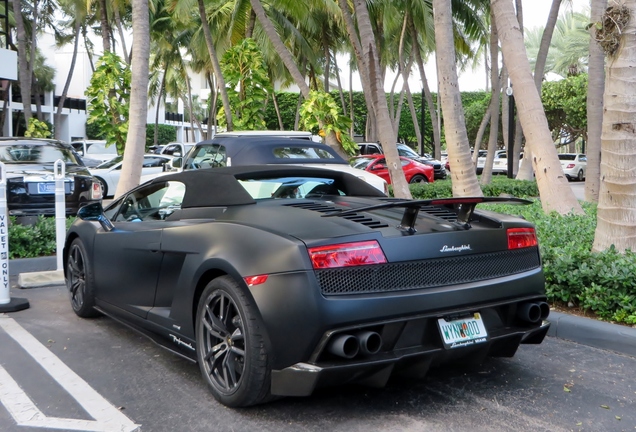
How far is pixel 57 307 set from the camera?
682 cm

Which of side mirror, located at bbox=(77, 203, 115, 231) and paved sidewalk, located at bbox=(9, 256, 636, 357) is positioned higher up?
side mirror, located at bbox=(77, 203, 115, 231)

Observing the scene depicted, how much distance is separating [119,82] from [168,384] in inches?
636

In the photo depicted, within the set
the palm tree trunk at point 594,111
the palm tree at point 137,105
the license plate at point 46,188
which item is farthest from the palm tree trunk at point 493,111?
the license plate at point 46,188

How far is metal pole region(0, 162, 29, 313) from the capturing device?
6.39 metres

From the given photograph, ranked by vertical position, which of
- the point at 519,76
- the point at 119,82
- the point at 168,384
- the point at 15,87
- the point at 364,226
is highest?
the point at 15,87

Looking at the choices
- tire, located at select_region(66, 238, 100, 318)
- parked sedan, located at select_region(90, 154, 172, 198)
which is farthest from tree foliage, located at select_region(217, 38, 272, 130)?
tire, located at select_region(66, 238, 100, 318)

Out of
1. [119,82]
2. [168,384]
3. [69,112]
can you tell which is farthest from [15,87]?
[168,384]

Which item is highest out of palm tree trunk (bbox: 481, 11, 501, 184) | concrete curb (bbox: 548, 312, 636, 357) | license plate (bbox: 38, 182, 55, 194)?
palm tree trunk (bbox: 481, 11, 501, 184)

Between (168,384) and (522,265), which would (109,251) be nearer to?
(168,384)

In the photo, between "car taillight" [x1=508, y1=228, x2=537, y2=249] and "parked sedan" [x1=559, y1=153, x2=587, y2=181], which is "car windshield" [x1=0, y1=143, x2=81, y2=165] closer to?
"car taillight" [x1=508, y1=228, x2=537, y2=249]

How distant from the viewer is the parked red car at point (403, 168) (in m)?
24.4

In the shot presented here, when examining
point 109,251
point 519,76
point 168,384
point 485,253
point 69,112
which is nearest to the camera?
point 485,253

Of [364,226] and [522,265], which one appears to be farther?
[522,265]

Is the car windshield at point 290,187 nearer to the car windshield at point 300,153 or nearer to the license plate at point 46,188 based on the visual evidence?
the car windshield at point 300,153
